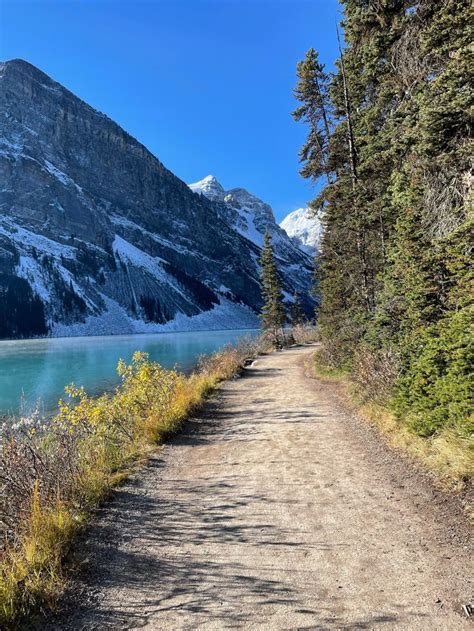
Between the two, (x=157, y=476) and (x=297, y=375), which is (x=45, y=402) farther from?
(x=157, y=476)

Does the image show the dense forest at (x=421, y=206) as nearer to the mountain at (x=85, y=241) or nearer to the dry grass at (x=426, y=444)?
the dry grass at (x=426, y=444)

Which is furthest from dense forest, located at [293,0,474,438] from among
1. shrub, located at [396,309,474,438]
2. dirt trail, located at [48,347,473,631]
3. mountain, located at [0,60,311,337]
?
mountain, located at [0,60,311,337]

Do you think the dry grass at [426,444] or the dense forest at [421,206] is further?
the dense forest at [421,206]

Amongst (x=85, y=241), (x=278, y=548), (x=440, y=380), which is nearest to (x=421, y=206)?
(x=440, y=380)

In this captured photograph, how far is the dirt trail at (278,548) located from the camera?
3.31 meters

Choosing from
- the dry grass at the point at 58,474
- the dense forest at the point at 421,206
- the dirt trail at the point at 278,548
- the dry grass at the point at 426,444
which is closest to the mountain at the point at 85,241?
the dry grass at the point at 58,474

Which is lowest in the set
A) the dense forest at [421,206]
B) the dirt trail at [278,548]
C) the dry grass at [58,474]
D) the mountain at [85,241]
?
the dirt trail at [278,548]

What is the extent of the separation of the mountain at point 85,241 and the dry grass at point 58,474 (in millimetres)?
119532

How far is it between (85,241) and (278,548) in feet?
515

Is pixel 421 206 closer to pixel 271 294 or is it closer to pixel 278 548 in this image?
pixel 278 548

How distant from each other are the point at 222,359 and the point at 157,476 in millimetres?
16974

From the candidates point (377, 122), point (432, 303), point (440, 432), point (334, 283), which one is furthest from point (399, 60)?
point (334, 283)

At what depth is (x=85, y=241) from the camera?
148625mm

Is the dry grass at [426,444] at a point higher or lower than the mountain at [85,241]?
lower
